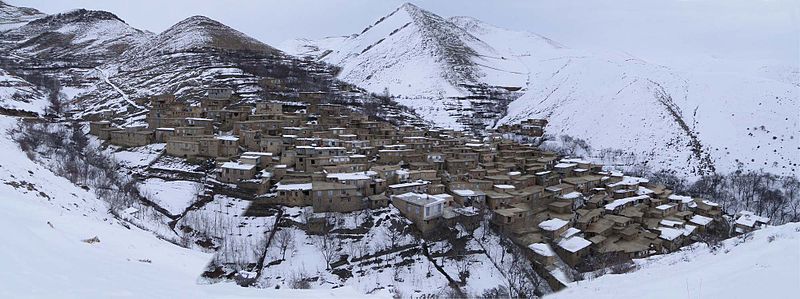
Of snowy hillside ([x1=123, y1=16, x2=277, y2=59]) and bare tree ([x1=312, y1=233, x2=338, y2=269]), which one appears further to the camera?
snowy hillside ([x1=123, y1=16, x2=277, y2=59])

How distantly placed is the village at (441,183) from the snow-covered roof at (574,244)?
71 mm

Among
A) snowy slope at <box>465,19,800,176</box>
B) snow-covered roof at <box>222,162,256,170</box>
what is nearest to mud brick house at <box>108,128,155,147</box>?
snow-covered roof at <box>222,162,256,170</box>

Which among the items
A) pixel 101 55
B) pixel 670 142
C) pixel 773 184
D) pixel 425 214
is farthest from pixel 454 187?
pixel 101 55

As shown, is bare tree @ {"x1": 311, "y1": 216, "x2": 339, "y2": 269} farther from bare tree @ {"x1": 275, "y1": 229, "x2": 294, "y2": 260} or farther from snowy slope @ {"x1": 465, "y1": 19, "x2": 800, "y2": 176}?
snowy slope @ {"x1": 465, "y1": 19, "x2": 800, "y2": 176}

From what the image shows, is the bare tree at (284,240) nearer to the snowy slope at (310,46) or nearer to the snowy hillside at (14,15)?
the snowy slope at (310,46)

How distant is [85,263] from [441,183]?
84.7ft

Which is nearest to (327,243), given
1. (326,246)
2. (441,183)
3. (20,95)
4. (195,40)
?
(326,246)

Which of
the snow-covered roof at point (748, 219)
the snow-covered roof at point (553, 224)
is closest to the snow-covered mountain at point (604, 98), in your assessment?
the snow-covered roof at point (748, 219)

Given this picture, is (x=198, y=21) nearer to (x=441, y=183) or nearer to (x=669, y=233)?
A: (x=441, y=183)

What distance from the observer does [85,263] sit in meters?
7.21

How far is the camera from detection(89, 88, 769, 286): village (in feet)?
88.8

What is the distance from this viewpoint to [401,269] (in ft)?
76.2

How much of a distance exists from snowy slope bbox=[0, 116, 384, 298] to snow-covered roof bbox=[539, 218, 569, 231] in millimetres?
20471

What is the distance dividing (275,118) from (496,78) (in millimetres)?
57667
